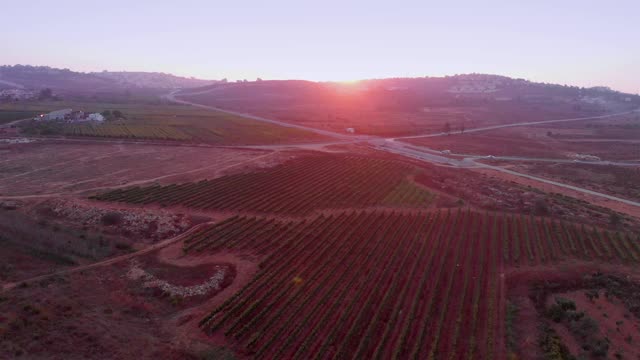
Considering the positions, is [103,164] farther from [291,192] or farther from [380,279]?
[380,279]

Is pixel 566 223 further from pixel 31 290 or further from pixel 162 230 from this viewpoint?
pixel 31 290

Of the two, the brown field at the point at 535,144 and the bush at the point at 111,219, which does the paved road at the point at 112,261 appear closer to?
the bush at the point at 111,219

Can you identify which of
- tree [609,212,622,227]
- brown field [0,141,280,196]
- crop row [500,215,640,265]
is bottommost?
crop row [500,215,640,265]

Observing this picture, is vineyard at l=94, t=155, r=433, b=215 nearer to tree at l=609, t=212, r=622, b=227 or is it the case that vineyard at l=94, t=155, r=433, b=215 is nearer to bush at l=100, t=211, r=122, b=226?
bush at l=100, t=211, r=122, b=226

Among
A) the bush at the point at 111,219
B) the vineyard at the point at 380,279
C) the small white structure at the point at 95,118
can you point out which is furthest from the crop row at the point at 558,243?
the small white structure at the point at 95,118

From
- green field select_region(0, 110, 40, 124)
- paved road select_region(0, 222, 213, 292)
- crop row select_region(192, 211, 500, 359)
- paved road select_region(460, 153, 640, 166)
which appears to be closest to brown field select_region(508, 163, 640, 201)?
paved road select_region(460, 153, 640, 166)
